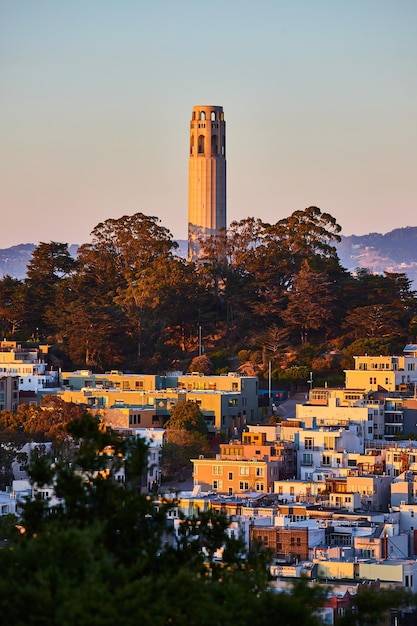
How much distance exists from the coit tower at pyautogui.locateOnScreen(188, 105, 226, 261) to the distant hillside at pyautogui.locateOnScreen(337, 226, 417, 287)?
96.4 m

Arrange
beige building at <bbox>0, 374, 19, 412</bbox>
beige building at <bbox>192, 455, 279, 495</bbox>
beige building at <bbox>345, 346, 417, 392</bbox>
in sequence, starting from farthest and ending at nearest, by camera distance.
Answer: beige building at <bbox>0, 374, 19, 412</bbox> < beige building at <bbox>345, 346, 417, 392</bbox> < beige building at <bbox>192, 455, 279, 495</bbox>

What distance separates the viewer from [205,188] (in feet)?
213

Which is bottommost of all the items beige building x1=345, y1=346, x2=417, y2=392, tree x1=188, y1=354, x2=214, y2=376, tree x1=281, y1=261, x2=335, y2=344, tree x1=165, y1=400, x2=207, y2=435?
tree x1=165, y1=400, x2=207, y2=435

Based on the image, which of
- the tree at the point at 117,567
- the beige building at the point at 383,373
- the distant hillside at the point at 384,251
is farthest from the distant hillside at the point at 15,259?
the tree at the point at 117,567

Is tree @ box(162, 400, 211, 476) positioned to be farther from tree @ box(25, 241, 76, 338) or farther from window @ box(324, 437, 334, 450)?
tree @ box(25, 241, 76, 338)

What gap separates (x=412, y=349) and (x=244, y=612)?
37.0 m

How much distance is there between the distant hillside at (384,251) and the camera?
165750mm

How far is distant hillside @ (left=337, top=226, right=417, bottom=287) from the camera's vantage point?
544 ft

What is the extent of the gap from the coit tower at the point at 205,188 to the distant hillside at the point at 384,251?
9639 centimetres

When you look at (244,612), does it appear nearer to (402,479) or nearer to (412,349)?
(402,479)

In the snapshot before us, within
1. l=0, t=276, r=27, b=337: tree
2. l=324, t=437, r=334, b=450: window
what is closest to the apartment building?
l=0, t=276, r=27, b=337: tree

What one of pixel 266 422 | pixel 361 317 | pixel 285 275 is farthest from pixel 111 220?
pixel 266 422

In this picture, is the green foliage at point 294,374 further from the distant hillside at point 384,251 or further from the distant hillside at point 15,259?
the distant hillside at point 384,251

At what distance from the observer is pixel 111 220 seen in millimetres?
64938
